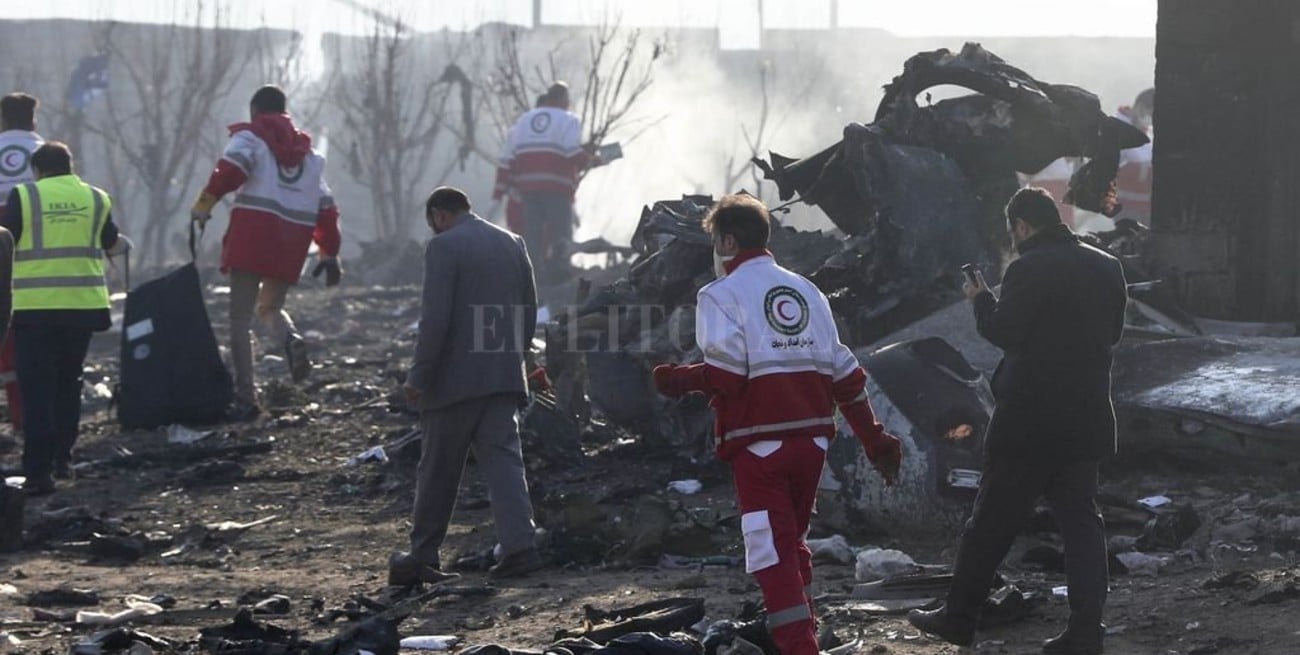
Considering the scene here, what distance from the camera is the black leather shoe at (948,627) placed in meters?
5.71

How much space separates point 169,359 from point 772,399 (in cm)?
691

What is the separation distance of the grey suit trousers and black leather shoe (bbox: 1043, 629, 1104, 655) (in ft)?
8.01

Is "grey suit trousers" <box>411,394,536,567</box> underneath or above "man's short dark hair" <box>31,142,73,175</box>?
underneath

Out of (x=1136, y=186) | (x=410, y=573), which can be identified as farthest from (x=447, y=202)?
(x=1136, y=186)

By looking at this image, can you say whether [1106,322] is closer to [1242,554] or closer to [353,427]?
[1242,554]

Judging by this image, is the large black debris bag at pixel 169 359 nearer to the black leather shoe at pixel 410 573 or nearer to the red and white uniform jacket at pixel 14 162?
the red and white uniform jacket at pixel 14 162

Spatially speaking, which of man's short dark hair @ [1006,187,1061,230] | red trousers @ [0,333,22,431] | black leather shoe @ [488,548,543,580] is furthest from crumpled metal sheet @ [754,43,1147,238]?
red trousers @ [0,333,22,431]

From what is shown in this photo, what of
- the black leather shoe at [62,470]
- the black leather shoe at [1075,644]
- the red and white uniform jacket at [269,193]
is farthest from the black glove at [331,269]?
the black leather shoe at [1075,644]

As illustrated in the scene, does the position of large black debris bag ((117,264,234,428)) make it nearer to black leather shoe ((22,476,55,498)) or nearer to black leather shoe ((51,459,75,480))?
black leather shoe ((51,459,75,480))

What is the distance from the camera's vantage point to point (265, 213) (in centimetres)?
1158

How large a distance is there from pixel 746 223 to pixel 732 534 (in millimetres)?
2618

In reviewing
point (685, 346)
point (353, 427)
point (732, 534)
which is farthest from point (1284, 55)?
point (353, 427)

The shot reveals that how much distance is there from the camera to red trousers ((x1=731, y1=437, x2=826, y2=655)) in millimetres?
5258

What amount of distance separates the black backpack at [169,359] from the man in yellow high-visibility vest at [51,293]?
1244mm
